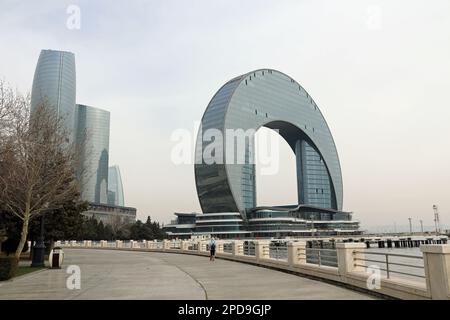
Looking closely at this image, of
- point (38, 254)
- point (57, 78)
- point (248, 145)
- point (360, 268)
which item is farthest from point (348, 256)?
point (248, 145)

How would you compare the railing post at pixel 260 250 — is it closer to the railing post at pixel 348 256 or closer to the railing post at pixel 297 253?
the railing post at pixel 297 253

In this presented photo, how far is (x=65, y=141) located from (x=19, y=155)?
3806mm

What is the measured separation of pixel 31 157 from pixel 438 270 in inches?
689

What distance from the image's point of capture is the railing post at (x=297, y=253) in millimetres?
18234

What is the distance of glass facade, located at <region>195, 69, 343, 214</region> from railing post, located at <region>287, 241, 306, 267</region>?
13257cm

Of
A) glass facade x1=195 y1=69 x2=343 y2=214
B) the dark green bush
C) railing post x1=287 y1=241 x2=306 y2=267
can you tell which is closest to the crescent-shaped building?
glass facade x1=195 y1=69 x2=343 y2=214

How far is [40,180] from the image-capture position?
67.7 ft

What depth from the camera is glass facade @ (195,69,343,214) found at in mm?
155250

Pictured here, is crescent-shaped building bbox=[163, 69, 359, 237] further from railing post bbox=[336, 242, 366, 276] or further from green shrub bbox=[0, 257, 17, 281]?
railing post bbox=[336, 242, 366, 276]

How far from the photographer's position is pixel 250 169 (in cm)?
16325

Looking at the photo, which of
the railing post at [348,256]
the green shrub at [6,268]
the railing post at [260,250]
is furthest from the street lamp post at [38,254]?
the railing post at [348,256]

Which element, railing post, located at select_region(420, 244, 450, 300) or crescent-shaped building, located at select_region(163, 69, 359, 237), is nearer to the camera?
railing post, located at select_region(420, 244, 450, 300)

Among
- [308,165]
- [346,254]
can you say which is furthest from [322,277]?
[308,165]
